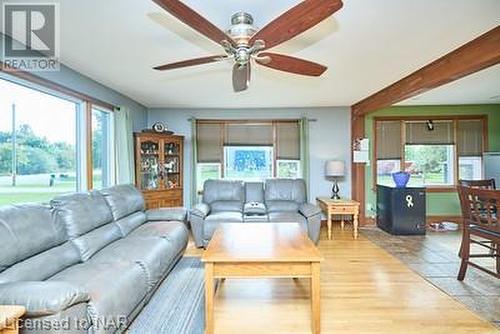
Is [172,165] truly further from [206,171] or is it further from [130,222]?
[130,222]

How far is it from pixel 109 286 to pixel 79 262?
2.44ft

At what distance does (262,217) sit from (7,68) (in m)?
3.43

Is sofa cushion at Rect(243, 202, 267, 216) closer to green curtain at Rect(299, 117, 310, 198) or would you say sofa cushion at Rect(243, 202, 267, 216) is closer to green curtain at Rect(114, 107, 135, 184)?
green curtain at Rect(299, 117, 310, 198)

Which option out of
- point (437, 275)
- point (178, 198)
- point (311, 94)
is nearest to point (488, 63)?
point (437, 275)

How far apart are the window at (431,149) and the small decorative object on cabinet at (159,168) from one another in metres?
3.85

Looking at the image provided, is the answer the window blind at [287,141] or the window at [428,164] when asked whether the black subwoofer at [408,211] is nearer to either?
the window at [428,164]

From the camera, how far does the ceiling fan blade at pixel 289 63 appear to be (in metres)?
2.42

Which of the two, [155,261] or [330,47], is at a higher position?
[330,47]

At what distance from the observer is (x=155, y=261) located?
9.56ft

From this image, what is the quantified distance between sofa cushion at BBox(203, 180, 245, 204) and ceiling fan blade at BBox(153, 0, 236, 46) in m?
3.50

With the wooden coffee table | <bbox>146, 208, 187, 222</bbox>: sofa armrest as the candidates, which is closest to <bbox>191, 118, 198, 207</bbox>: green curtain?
<bbox>146, 208, 187, 222</bbox>: sofa armrest

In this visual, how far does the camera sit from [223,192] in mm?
5465

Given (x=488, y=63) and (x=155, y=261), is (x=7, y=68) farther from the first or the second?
(x=488, y=63)

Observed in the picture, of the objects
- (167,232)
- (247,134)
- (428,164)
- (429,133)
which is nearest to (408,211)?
(428,164)
